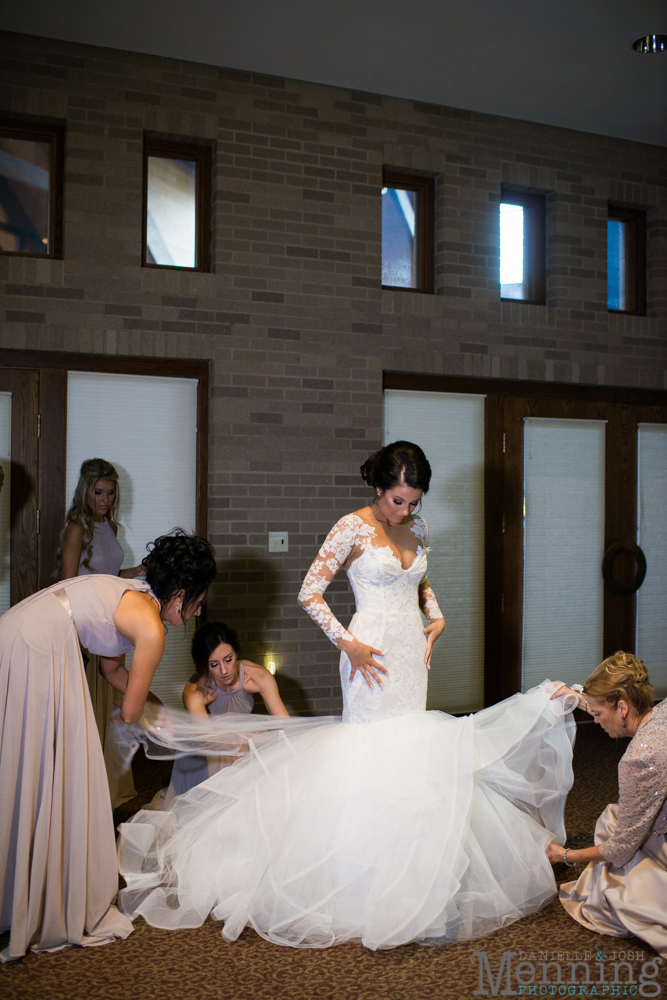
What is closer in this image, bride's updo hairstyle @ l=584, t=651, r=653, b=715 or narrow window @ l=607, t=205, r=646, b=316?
bride's updo hairstyle @ l=584, t=651, r=653, b=715

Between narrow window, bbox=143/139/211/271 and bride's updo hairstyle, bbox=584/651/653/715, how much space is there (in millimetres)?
3471

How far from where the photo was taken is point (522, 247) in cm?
607

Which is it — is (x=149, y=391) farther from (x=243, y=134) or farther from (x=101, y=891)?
(x=101, y=891)

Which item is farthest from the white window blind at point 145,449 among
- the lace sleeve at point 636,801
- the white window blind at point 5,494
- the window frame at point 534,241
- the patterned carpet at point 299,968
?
the lace sleeve at point 636,801

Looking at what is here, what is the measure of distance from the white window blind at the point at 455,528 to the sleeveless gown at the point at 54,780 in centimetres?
312

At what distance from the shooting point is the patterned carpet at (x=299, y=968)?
2.55m

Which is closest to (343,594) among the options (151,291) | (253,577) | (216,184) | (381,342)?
(253,577)

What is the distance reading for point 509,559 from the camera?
5.86m

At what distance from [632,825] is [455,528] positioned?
3.15 metres

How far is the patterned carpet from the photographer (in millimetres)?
2549

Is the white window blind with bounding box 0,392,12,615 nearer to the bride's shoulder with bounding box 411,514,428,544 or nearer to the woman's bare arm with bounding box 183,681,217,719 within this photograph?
the woman's bare arm with bounding box 183,681,217,719

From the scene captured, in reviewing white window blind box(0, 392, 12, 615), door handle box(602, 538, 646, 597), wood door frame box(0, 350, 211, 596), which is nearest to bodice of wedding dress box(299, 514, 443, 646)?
wood door frame box(0, 350, 211, 596)

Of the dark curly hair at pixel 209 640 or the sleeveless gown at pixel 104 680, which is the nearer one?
the dark curly hair at pixel 209 640

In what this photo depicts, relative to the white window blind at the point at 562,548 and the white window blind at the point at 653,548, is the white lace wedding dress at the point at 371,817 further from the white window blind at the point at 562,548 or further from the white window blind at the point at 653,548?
the white window blind at the point at 653,548
